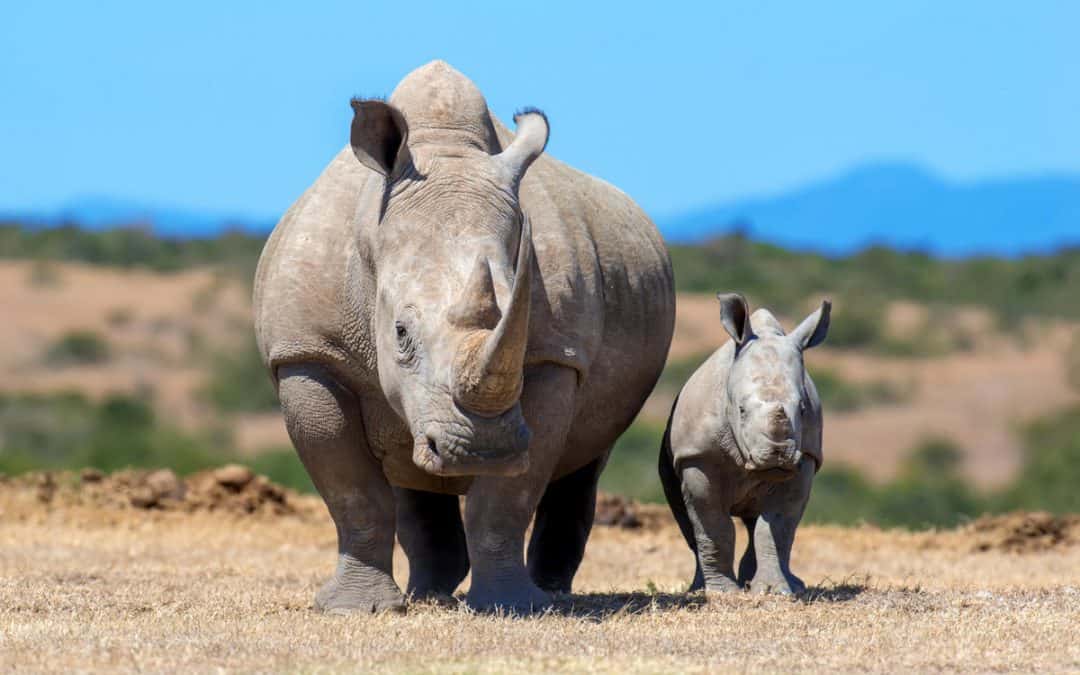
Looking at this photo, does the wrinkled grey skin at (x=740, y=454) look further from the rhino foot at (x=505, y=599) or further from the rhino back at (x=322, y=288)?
the rhino back at (x=322, y=288)

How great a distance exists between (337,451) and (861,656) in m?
2.65

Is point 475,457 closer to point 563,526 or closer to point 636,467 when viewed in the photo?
point 563,526

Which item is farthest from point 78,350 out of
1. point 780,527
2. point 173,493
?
point 780,527

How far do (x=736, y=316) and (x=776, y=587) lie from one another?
1.34 m

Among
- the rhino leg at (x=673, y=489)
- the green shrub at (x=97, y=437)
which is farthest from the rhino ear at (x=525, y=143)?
the green shrub at (x=97, y=437)

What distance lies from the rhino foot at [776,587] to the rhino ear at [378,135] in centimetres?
283

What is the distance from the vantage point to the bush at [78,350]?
159ft

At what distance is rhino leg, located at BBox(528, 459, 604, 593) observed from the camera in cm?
1124

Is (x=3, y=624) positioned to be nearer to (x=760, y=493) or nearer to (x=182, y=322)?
(x=760, y=493)

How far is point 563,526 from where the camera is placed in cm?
1132

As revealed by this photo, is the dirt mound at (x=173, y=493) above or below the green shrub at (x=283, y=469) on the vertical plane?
above

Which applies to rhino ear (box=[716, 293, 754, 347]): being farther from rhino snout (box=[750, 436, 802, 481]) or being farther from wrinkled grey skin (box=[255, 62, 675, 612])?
rhino snout (box=[750, 436, 802, 481])

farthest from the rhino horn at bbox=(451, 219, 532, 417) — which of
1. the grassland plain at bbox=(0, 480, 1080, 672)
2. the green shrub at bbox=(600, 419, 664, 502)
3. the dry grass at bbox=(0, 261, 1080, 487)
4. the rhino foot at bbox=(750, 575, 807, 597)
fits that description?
the dry grass at bbox=(0, 261, 1080, 487)

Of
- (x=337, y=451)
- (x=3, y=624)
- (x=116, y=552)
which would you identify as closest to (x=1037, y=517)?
(x=116, y=552)
